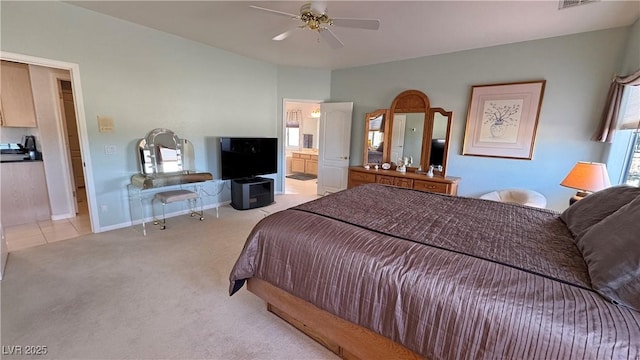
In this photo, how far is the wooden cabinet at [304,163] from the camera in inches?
318

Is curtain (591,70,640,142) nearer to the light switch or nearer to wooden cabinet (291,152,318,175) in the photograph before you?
the light switch

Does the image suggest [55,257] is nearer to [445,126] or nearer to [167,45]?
[167,45]

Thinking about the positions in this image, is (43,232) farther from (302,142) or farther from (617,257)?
(302,142)

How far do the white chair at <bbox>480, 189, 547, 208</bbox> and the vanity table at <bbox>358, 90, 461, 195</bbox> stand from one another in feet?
1.87

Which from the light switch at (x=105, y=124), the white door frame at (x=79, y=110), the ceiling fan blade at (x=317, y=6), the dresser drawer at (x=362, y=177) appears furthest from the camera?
the dresser drawer at (x=362, y=177)

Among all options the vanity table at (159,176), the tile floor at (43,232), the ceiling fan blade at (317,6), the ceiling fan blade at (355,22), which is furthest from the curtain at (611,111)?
the tile floor at (43,232)

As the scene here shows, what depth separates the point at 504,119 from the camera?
143 inches

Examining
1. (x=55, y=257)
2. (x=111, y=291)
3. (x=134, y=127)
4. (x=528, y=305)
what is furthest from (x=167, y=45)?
(x=528, y=305)

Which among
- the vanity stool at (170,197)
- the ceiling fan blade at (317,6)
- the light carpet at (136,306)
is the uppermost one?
the ceiling fan blade at (317,6)

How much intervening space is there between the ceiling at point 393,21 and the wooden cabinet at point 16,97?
64.7 inches

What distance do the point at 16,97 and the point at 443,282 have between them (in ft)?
17.9

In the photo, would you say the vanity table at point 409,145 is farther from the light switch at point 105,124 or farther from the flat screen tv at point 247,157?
the light switch at point 105,124

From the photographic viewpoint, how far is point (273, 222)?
1.83 metres

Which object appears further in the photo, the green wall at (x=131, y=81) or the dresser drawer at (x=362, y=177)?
the dresser drawer at (x=362, y=177)
